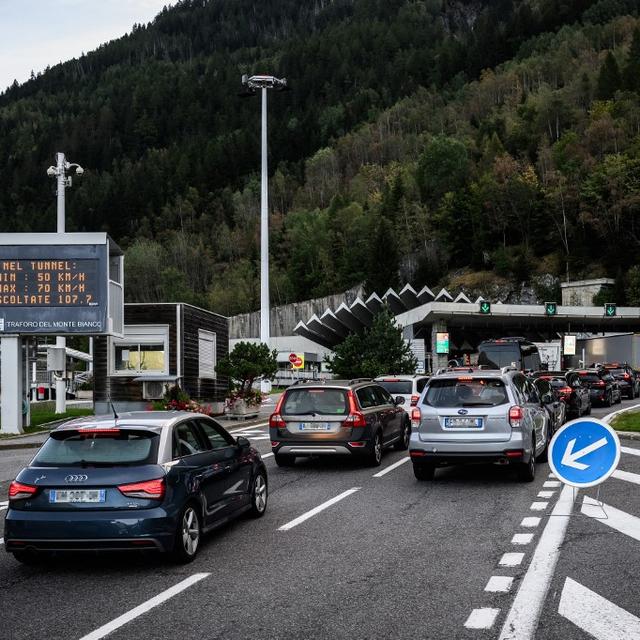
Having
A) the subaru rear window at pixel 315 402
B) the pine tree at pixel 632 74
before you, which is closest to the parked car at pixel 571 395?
the subaru rear window at pixel 315 402

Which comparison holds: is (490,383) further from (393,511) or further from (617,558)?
(617,558)

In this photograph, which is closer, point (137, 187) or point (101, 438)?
point (101, 438)

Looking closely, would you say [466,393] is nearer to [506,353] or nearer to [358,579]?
[358,579]

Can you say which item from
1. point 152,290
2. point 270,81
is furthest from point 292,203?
point 270,81

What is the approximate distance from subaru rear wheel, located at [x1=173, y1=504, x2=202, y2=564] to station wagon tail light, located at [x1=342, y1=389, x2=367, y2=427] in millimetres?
6843

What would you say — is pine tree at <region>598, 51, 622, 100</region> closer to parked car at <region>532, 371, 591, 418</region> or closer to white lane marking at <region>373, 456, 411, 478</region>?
parked car at <region>532, 371, 591, 418</region>

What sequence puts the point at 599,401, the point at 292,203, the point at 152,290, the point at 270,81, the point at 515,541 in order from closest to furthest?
the point at 515,541 < the point at 599,401 < the point at 270,81 < the point at 152,290 < the point at 292,203

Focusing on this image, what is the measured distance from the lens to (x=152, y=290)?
16162cm

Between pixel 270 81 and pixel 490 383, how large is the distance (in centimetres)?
4759

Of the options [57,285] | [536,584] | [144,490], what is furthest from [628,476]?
[57,285]

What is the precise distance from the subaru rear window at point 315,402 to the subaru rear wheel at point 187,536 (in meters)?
6.95

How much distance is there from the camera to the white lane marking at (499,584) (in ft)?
22.1

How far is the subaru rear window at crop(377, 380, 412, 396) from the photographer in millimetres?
21359

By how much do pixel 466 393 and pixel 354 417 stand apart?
2.47 m
